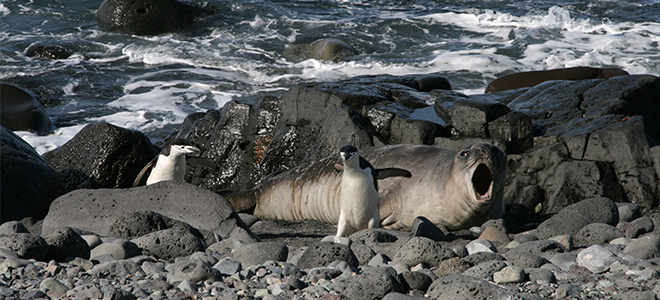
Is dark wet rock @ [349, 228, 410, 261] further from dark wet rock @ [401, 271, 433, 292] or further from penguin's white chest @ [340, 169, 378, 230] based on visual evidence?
dark wet rock @ [401, 271, 433, 292]

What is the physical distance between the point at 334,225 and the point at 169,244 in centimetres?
269

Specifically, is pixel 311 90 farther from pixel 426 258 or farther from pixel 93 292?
pixel 93 292

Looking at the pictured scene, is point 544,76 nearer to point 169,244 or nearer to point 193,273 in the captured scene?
point 169,244

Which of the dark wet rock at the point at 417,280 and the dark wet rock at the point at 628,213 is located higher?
the dark wet rock at the point at 417,280

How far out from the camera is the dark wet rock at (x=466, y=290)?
11.1 ft

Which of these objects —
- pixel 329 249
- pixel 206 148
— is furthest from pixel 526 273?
pixel 206 148

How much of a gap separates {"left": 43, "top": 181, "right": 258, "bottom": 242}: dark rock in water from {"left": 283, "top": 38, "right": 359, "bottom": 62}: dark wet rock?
13259mm

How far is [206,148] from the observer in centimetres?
935

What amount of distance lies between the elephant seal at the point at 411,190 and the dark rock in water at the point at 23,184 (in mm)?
2330

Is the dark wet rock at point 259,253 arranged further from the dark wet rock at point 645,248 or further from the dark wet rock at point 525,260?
the dark wet rock at point 645,248

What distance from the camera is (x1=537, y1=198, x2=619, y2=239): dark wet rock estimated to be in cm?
534

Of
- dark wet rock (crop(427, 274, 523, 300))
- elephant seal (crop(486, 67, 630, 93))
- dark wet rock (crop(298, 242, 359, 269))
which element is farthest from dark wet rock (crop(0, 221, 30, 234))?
elephant seal (crop(486, 67, 630, 93))

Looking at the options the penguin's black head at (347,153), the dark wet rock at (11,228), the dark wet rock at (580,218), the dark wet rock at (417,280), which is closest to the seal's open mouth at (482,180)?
the dark wet rock at (580,218)

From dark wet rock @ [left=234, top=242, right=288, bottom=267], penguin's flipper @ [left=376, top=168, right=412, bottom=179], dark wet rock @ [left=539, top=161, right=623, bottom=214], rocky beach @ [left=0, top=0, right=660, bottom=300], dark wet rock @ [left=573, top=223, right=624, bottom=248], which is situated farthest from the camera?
dark wet rock @ [left=539, top=161, right=623, bottom=214]
